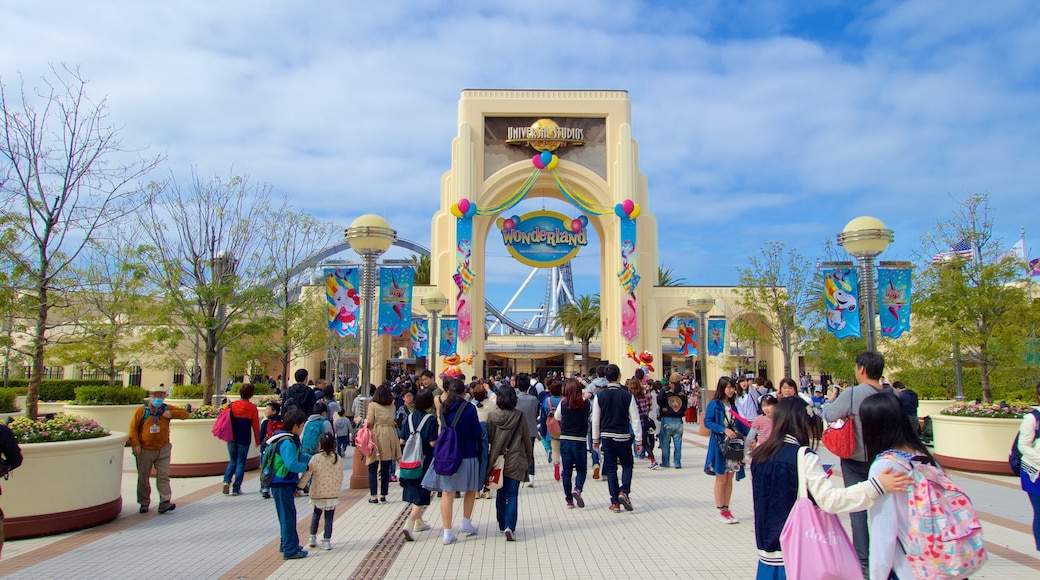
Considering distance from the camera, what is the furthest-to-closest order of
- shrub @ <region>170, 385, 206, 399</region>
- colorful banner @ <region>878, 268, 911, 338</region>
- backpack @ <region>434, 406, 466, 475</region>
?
shrub @ <region>170, 385, 206, 399</region>, colorful banner @ <region>878, 268, 911, 338</region>, backpack @ <region>434, 406, 466, 475</region>

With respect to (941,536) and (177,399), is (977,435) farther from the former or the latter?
(177,399)

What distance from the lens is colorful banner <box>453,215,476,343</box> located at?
101 feet

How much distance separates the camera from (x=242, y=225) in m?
17.1

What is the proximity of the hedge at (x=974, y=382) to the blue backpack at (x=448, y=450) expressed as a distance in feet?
50.2

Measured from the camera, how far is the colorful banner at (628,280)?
31.1 metres

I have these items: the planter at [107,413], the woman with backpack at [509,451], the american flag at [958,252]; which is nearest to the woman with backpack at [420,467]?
the woman with backpack at [509,451]

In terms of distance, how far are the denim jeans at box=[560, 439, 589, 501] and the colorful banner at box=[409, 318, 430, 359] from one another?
22.1m

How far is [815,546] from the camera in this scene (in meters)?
3.48

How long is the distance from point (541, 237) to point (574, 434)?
2411 cm

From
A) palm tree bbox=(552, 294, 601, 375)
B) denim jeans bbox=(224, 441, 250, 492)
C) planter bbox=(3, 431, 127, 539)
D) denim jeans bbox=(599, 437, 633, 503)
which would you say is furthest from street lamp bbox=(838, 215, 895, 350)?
palm tree bbox=(552, 294, 601, 375)

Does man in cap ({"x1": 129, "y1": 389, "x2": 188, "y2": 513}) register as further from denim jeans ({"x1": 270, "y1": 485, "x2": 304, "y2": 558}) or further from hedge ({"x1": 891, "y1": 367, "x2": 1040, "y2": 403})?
hedge ({"x1": 891, "y1": 367, "x2": 1040, "y2": 403})

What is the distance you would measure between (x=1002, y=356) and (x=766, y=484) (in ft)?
45.9

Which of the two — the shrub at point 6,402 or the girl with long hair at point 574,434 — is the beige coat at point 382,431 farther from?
the shrub at point 6,402

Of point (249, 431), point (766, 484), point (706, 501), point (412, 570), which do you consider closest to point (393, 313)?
point (249, 431)
